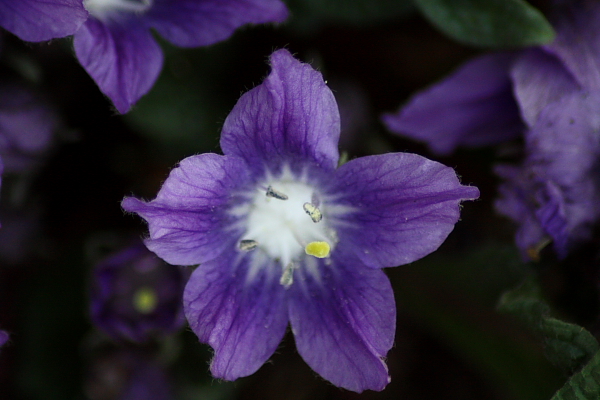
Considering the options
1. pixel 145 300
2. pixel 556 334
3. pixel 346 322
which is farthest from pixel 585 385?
pixel 145 300

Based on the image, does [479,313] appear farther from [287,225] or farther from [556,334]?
[287,225]

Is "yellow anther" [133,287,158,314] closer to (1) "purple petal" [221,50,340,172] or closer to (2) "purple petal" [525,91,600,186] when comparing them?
(1) "purple petal" [221,50,340,172]

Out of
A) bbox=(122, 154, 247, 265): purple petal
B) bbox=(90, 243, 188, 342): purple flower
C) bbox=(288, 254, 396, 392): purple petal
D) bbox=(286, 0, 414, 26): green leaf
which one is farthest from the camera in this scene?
bbox=(286, 0, 414, 26): green leaf

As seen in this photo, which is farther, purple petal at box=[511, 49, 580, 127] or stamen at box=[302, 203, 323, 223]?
purple petal at box=[511, 49, 580, 127]

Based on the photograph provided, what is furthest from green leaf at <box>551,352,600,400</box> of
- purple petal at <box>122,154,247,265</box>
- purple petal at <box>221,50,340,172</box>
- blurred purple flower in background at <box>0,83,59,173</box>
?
blurred purple flower in background at <box>0,83,59,173</box>

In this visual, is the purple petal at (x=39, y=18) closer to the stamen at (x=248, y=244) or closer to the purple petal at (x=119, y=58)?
the purple petal at (x=119, y=58)

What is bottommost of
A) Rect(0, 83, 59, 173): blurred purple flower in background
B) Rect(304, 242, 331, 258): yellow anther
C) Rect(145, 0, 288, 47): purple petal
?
Rect(0, 83, 59, 173): blurred purple flower in background
